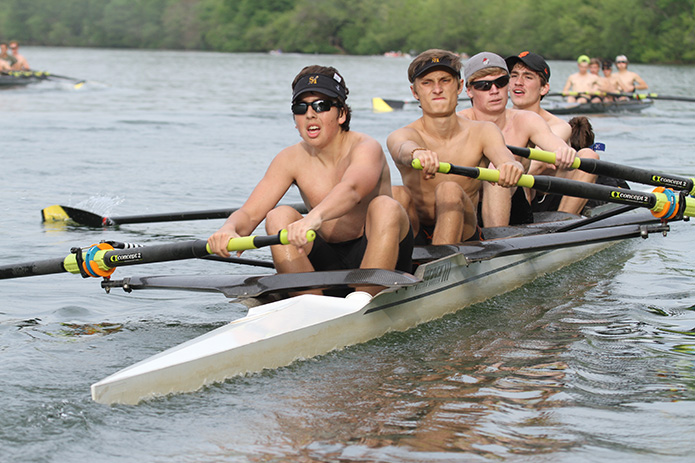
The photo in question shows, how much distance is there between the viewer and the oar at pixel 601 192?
516 centimetres

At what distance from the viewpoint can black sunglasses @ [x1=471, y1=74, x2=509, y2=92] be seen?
6500 millimetres

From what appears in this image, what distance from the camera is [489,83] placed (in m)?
6.52

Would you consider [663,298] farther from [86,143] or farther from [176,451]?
[86,143]

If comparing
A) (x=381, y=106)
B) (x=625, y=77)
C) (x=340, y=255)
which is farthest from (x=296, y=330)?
(x=625, y=77)

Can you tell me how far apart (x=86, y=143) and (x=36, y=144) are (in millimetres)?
918

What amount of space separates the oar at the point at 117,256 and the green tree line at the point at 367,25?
56.2 m

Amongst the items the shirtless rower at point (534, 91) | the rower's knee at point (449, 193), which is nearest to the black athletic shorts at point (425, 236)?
the rower's knee at point (449, 193)

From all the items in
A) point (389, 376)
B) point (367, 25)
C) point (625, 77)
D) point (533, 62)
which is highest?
point (367, 25)

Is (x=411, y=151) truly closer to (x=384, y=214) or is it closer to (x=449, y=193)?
(x=449, y=193)

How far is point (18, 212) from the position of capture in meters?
9.65

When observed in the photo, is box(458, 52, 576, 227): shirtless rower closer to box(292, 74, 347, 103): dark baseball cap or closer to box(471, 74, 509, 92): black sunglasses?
box(471, 74, 509, 92): black sunglasses

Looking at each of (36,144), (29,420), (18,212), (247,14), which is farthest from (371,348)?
(247,14)

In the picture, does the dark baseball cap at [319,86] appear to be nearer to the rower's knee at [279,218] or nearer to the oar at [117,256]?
the rower's knee at [279,218]

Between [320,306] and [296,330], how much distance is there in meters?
0.23
